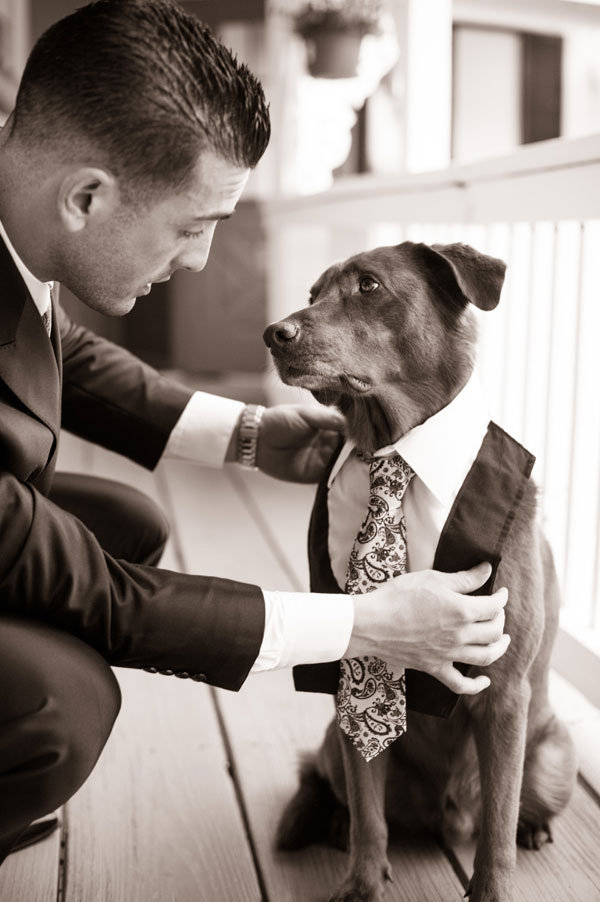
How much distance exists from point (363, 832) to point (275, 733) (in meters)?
0.54

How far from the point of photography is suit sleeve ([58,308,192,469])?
1862 millimetres

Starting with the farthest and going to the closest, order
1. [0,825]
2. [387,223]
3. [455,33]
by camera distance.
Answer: [455,33] → [387,223] → [0,825]

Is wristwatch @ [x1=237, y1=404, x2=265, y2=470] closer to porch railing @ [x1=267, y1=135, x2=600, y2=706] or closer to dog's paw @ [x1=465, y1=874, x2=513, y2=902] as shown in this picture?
porch railing @ [x1=267, y1=135, x2=600, y2=706]

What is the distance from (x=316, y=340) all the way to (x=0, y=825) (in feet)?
2.67

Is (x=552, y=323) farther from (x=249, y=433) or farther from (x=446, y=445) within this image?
(x=446, y=445)

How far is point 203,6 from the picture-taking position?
616 centimetres

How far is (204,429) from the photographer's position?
1869 millimetres

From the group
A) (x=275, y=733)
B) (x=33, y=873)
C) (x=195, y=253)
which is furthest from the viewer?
(x=275, y=733)

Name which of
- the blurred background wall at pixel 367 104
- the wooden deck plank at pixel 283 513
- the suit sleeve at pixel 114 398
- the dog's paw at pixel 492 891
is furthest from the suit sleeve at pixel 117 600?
the blurred background wall at pixel 367 104

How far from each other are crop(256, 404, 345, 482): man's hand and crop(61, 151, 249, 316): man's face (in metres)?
0.44

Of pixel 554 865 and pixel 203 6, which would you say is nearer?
pixel 554 865

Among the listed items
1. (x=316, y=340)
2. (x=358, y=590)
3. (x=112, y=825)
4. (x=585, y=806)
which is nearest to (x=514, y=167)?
(x=316, y=340)

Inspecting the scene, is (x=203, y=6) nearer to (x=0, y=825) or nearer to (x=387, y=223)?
(x=387, y=223)

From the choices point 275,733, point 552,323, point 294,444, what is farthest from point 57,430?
point 552,323
